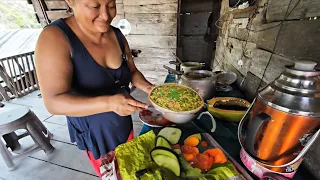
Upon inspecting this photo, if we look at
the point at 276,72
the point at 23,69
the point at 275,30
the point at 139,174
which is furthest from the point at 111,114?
the point at 23,69

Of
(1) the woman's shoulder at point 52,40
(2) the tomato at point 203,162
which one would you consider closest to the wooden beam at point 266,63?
(2) the tomato at point 203,162

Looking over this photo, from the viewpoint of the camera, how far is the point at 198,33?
2.62m

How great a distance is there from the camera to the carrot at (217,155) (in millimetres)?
620

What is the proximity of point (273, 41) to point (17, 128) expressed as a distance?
2398 millimetres

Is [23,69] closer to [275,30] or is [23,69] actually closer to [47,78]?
[47,78]

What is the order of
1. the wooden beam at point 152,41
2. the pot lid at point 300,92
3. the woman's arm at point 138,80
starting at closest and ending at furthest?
1. the pot lid at point 300,92
2. the woman's arm at point 138,80
3. the wooden beam at point 152,41

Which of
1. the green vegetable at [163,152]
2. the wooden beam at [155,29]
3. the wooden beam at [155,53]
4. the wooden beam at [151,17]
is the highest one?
the wooden beam at [151,17]

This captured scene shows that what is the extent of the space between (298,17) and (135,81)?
0.92 metres

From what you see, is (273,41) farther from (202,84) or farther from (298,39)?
(202,84)

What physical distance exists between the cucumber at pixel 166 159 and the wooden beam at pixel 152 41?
7.96 feet

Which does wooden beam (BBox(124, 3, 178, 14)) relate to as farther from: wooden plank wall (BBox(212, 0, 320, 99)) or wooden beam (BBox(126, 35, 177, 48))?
wooden plank wall (BBox(212, 0, 320, 99))

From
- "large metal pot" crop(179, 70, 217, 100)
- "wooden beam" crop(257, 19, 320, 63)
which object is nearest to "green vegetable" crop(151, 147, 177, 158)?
"large metal pot" crop(179, 70, 217, 100)

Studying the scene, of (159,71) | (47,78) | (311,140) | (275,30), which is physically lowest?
(159,71)

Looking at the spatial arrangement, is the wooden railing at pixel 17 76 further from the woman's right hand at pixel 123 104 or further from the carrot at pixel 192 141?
the carrot at pixel 192 141
